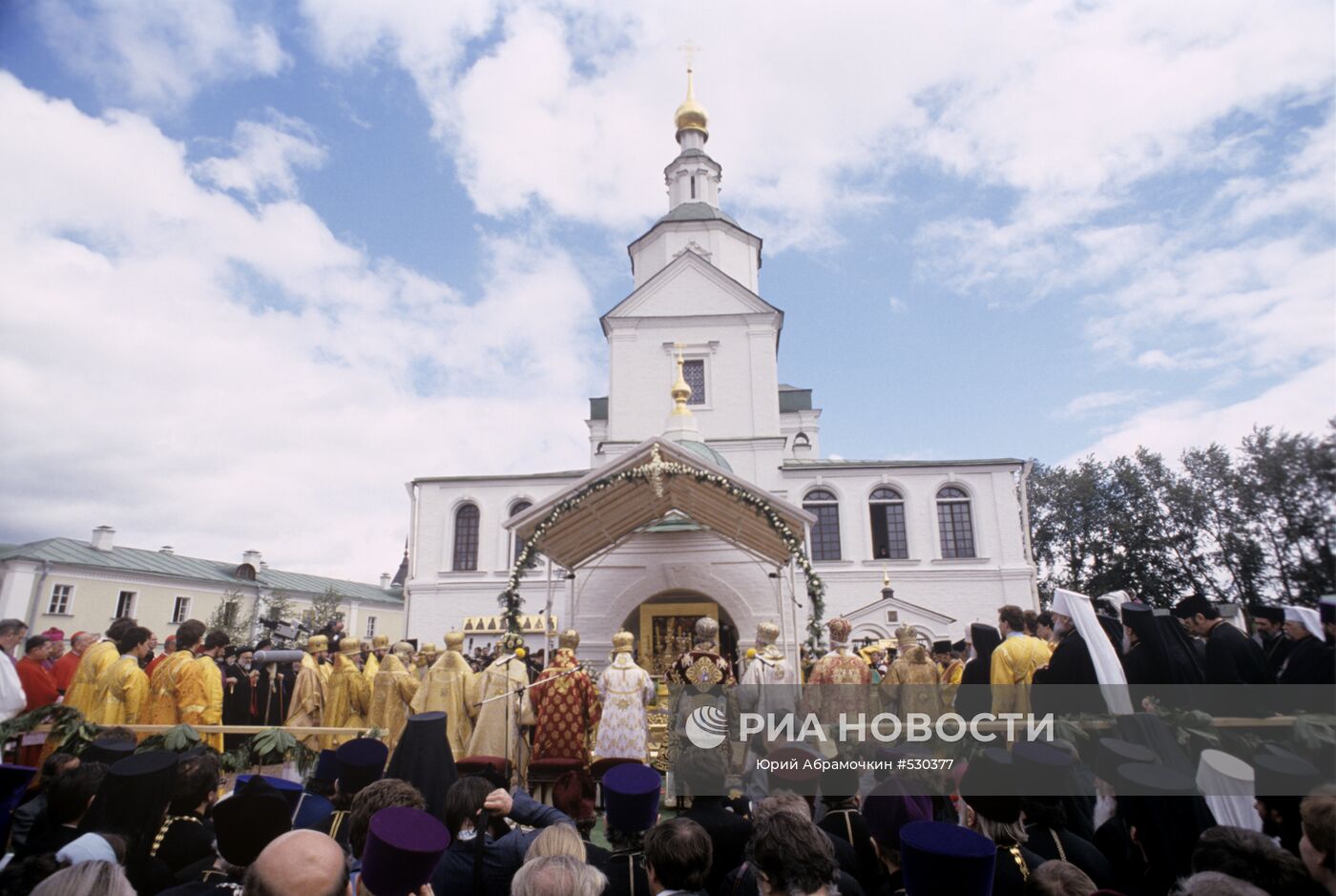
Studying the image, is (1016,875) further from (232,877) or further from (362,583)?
(362,583)

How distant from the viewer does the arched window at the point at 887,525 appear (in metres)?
23.4

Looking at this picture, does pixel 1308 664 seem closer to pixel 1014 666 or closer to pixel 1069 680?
pixel 1069 680

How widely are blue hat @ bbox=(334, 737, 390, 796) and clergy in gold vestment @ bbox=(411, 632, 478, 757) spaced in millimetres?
4419

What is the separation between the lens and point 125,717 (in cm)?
749

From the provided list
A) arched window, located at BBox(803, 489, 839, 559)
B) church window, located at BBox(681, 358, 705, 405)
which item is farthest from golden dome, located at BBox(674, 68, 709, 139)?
arched window, located at BBox(803, 489, 839, 559)

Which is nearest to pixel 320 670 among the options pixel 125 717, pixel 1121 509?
pixel 125 717

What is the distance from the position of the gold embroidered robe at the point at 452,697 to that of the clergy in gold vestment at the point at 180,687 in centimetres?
227

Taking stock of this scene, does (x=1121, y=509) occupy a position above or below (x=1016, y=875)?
above

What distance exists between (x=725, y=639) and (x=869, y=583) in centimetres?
682

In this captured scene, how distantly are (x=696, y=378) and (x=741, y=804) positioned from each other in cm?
2057

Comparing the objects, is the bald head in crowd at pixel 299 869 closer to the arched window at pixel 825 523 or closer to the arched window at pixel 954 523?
the arched window at pixel 825 523

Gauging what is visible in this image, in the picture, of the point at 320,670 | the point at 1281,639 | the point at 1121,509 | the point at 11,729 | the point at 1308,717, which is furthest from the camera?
the point at 1121,509

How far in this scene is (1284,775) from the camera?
3961 mm

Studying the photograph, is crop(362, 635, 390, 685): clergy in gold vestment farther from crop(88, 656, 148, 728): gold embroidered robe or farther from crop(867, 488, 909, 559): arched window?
crop(867, 488, 909, 559): arched window
